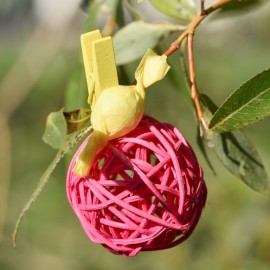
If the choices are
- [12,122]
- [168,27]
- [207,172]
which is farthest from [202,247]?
[12,122]

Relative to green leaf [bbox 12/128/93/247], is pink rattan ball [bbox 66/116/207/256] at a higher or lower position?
lower

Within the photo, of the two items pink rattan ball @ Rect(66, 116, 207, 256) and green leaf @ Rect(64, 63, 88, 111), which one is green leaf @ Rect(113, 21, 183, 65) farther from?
pink rattan ball @ Rect(66, 116, 207, 256)

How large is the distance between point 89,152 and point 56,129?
0.30ft

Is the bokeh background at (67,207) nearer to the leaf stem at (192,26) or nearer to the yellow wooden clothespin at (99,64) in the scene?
the leaf stem at (192,26)

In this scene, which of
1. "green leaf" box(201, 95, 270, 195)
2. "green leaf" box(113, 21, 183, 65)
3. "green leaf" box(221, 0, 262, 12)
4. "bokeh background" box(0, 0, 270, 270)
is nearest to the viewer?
"green leaf" box(201, 95, 270, 195)

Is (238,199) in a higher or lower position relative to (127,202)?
lower

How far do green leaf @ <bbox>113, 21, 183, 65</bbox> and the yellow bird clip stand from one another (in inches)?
16.9

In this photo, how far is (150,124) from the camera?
36.9 inches

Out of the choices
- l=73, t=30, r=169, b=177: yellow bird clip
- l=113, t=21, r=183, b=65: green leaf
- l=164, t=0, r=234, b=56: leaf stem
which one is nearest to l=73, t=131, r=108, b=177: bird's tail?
l=73, t=30, r=169, b=177: yellow bird clip

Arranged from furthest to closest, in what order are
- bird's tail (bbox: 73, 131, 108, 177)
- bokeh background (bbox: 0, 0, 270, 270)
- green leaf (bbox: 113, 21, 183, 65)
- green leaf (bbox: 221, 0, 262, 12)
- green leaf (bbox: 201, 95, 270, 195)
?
1. bokeh background (bbox: 0, 0, 270, 270)
2. green leaf (bbox: 221, 0, 262, 12)
3. green leaf (bbox: 113, 21, 183, 65)
4. green leaf (bbox: 201, 95, 270, 195)
5. bird's tail (bbox: 73, 131, 108, 177)

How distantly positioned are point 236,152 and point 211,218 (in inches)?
57.7

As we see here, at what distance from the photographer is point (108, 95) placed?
895 millimetres

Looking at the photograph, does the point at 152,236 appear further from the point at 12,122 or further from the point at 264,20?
the point at 12,122

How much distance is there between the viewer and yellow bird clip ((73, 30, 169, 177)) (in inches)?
34.9
